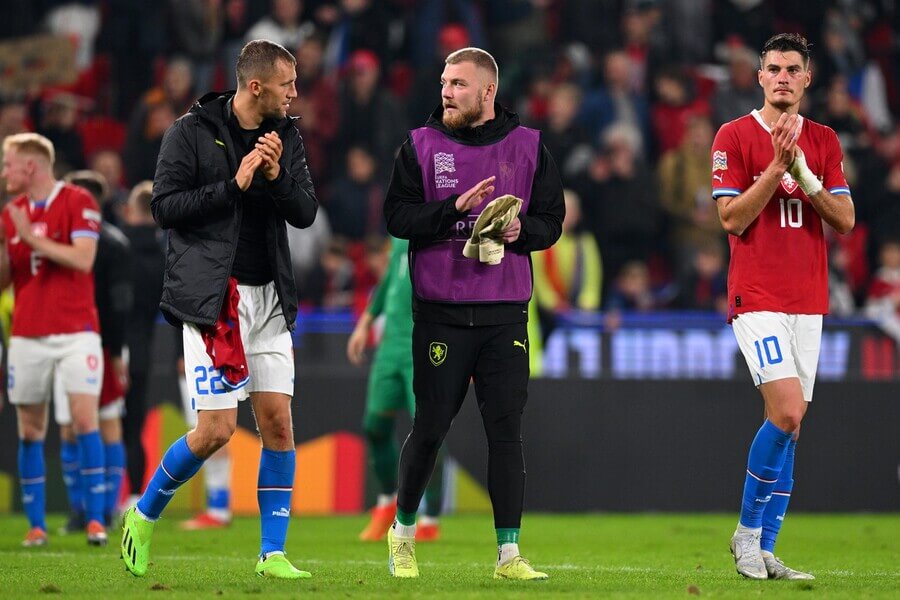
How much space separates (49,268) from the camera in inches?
377

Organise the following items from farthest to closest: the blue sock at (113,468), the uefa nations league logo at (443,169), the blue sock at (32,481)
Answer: the blue sock at (113,468), the blue sock at (32,481), the uefa nations league logo at (443,169)

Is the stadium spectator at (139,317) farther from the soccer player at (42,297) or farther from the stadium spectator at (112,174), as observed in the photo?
the stadium spectator at (112,174)

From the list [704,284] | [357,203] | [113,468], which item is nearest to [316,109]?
[357,203]

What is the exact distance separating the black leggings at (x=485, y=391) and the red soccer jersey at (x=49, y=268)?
3.44m

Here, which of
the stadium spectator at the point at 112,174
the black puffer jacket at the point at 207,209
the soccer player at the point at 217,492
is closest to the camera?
the black puffer jacket at the point at 207,209

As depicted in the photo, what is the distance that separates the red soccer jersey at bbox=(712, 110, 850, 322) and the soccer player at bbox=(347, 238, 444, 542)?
3453mm

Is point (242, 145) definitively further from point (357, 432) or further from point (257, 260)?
point (357, 432)

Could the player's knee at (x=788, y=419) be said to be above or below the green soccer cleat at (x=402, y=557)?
above

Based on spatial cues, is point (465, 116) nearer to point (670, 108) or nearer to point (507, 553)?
point (507, 553)

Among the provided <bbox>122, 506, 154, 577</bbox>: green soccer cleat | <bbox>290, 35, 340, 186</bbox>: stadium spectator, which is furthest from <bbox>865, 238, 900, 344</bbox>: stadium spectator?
<bbox>122, 506, 154, 577</bbox>: green soccer cleat

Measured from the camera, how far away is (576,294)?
48.9 ft

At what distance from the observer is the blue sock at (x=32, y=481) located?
9656 millimetres

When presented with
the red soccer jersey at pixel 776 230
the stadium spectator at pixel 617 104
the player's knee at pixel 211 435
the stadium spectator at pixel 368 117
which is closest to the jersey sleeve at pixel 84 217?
the player's knee at pixel 211 435

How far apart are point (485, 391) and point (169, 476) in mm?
1522
